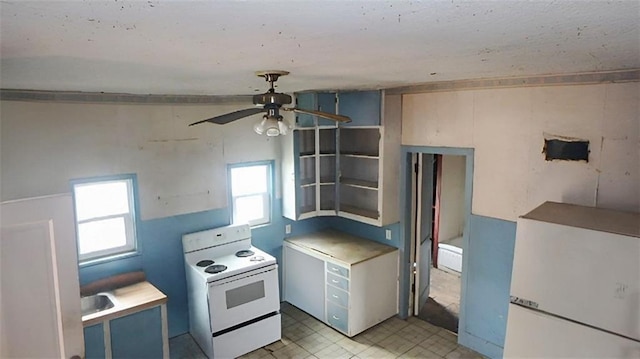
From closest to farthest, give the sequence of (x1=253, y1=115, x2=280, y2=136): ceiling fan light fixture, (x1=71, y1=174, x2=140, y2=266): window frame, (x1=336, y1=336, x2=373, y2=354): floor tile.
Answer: (x1=253, y1=115, x2=280, y2=136): ceiling fan light fixture → (x1=71, y1=174, x2=140, y2=266): window frame → (x1=336, y1=336, x2=373, y2=354): floor tile

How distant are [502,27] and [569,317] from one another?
172 centimetres

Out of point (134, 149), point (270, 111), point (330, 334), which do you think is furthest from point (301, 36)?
point (330, 334)

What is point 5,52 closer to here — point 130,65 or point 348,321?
point 130,65

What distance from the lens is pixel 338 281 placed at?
13.5 feet

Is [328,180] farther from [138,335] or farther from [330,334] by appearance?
[138,335]

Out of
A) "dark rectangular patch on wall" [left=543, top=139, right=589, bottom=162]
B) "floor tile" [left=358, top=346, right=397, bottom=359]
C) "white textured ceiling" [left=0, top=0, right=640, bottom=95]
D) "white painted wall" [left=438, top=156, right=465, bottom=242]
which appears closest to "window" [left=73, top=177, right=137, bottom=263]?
"white textured ceiling" [left=0, top=0, right=640, bottom=95]

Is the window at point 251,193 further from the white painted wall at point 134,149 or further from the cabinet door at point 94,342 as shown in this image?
the cabinet door at point 94,342

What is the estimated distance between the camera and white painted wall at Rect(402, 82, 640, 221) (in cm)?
280

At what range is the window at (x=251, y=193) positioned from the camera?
4.47m

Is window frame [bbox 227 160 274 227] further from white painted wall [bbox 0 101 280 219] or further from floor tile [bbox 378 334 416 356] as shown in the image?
floor tile [bbox 378 334 416 356]

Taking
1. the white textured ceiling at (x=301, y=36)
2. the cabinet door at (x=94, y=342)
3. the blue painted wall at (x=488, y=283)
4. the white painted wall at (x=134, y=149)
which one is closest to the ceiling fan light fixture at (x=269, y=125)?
the white textured ceiling at (x=301, y=36)

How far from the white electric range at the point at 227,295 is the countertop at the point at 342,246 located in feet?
2.09

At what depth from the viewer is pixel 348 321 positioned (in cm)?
407

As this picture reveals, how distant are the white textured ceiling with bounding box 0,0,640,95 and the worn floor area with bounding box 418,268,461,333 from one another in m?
3.11
